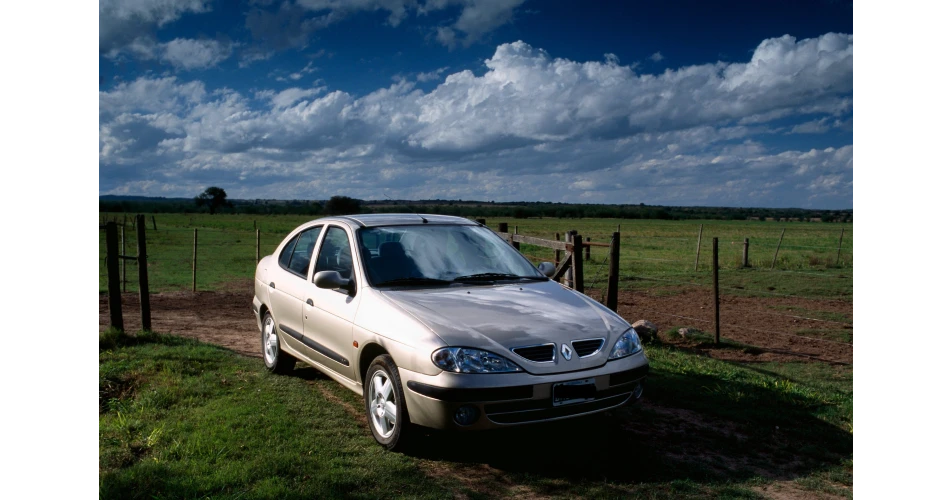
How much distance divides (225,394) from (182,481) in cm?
228

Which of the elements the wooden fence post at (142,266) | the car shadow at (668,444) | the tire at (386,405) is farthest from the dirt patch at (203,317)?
the car shadow at (668,444)

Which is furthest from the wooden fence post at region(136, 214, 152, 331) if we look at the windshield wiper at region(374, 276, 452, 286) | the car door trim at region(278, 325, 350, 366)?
the windshield wiper at region(374, 276, 452, 286)

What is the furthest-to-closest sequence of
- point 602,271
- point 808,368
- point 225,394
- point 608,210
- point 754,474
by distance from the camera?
point 608,210 → point 602,271 → point 808,368 → point 225,394 → point 754,474

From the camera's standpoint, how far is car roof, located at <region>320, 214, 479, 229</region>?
5.95 m

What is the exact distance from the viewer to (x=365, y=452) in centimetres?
473

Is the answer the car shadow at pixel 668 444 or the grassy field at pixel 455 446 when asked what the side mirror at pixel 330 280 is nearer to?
the grassy field at pixel 455 446

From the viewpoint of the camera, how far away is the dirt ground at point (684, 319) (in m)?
9.93

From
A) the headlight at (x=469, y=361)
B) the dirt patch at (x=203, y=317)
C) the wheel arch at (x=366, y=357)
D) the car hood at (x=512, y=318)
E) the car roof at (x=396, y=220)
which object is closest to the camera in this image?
the headlight at (x=469, y=361)

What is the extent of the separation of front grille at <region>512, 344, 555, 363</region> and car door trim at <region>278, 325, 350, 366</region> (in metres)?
1.59

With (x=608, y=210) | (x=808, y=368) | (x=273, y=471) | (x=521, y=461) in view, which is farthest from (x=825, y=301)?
(x=608, y=210)

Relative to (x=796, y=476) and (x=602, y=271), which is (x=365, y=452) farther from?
(x=602, y=271)

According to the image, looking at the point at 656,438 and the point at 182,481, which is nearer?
the point at 182,481

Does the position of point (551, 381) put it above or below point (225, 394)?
above

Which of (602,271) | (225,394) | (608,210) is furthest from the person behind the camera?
(608,210)
